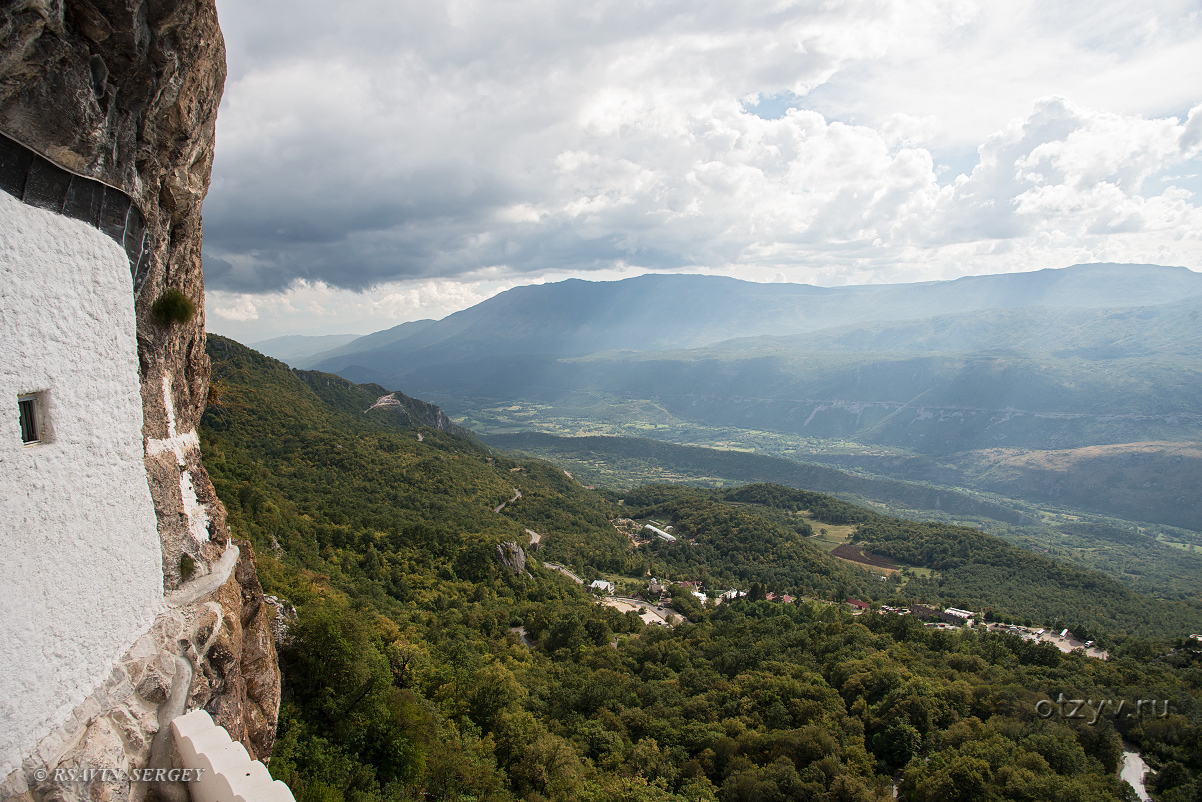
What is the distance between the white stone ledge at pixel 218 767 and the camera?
10711mm

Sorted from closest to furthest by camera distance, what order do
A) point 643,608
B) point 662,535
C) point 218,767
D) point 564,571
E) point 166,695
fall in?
1. point 218,767
2. point 166,695
3. point 643,608
4. point 564,571
5. point 662,535

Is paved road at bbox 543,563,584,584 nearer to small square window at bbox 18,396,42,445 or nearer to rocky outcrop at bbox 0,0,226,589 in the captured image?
rocky outcrop at bbox 0,0,226,589

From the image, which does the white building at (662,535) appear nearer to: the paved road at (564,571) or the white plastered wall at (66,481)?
the paved road at (564,571)

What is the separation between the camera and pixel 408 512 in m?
64.1

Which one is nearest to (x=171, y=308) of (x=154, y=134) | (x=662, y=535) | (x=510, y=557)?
(x=154, y=134)

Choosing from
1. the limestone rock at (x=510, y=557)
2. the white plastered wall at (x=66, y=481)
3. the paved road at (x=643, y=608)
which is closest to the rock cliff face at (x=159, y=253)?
the white plastered wall at (x=66, y=481)

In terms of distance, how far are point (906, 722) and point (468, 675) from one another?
26.5 metres

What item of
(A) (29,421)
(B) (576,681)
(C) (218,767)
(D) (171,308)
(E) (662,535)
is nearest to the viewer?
(A) (29,421)

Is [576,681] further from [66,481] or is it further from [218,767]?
[66,481]

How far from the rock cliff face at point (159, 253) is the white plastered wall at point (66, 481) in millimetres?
589

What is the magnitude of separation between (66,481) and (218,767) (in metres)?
6.32

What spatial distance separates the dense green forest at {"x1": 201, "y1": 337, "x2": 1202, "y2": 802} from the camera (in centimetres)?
2183

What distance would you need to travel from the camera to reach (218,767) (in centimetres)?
1091

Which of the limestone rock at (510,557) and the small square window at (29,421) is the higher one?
the small square window at (29,421)
